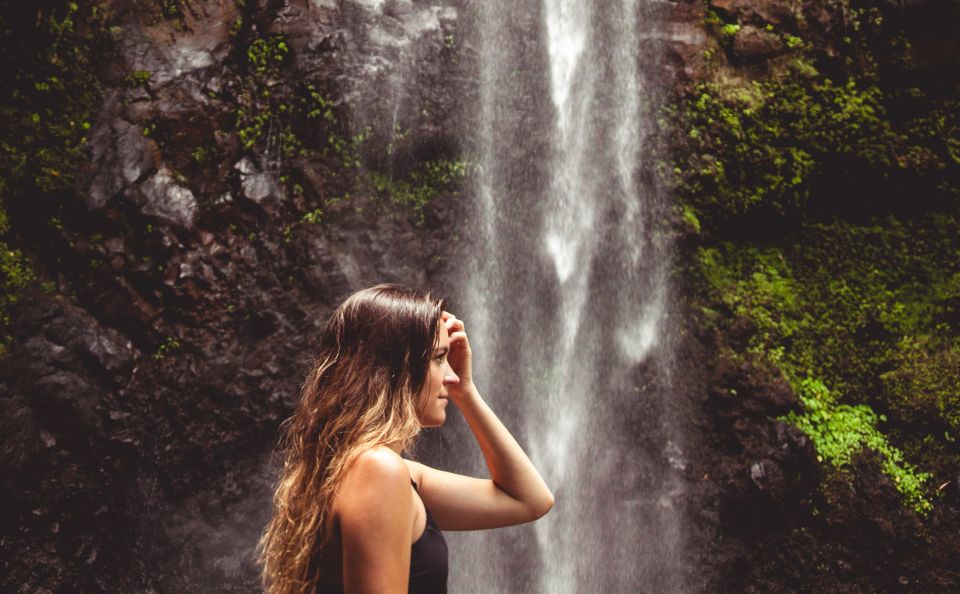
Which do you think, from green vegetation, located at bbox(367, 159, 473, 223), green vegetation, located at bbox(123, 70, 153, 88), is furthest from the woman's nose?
green vegetation, located at bbox(123, 70, 153, 88)

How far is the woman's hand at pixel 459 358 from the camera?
7.38 ft

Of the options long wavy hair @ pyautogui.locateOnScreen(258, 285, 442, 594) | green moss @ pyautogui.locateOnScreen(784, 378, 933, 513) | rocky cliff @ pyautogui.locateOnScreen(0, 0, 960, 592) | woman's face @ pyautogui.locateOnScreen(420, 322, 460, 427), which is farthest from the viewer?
green moss @ pyautogui.locateOnScreen(784, 378, 933, 513)

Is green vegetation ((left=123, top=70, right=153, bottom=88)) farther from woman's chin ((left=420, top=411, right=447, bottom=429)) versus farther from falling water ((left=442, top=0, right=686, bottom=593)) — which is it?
woman's chin ((left=420, top=411, right=447, bottom=429))

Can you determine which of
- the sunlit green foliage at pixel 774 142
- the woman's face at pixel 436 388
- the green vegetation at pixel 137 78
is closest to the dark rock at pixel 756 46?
the sunlit green foliage at pixel 774 142

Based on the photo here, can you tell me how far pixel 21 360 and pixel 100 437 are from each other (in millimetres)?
981

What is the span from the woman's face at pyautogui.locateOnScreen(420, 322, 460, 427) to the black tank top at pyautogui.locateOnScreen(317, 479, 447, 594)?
22 cm

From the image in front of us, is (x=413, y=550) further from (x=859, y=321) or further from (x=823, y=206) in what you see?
(x=823, y=206)

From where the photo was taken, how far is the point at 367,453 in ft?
5.92

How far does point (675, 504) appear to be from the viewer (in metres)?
6.72

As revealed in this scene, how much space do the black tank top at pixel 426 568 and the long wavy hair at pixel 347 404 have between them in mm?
148

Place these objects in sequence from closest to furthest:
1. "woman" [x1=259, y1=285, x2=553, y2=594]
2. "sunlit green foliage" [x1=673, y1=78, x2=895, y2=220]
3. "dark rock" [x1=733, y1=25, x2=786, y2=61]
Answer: "woman" [x1=259, y1=285, x2=553, y2=594] → "sunlit green foliage" [x1=673, y1=78, x2=895, y2=220] → "dark rock" [x1=733, y1=25, x2=786, y2=61]

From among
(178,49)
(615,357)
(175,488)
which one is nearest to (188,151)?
(178,49)

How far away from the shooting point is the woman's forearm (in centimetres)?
227

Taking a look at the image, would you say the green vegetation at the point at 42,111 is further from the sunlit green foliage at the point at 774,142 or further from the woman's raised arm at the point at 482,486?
the sunlit green foliage at the point at 774,142
